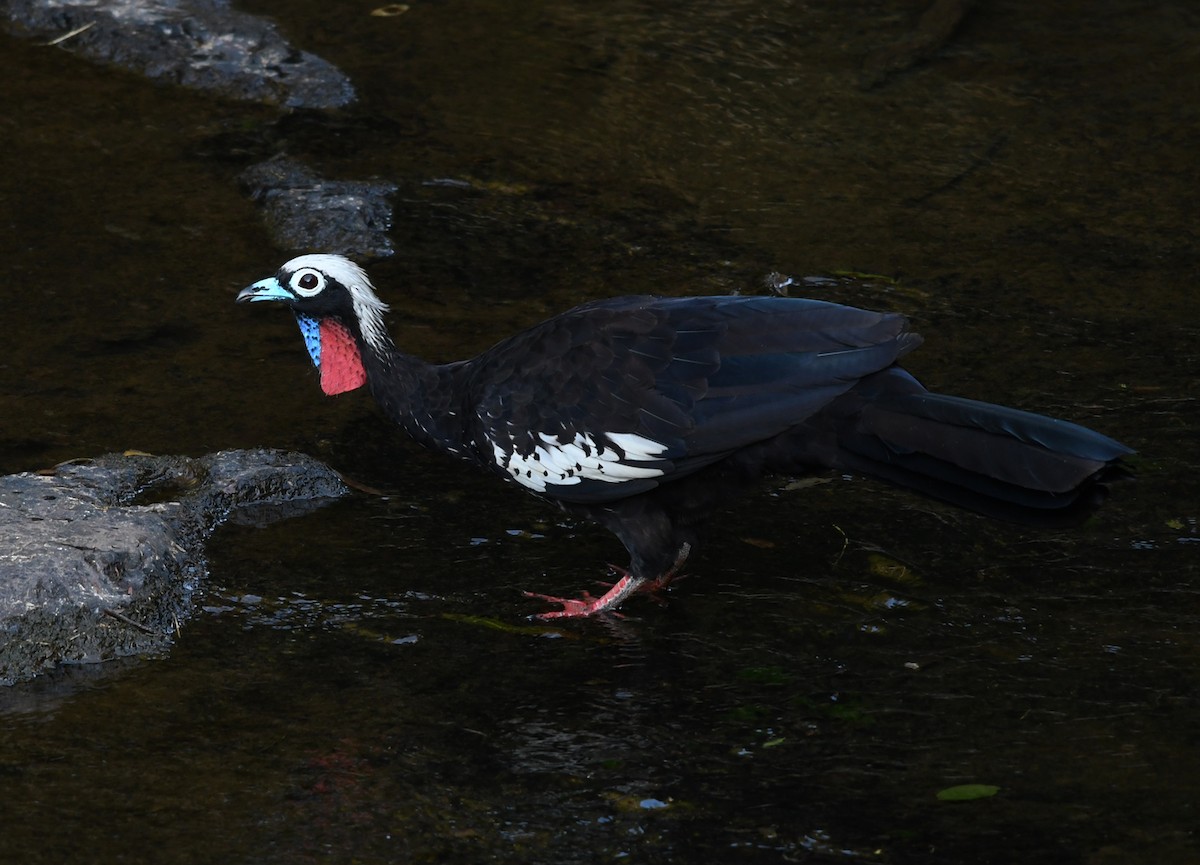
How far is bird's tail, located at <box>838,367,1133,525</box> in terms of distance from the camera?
13.2 ft

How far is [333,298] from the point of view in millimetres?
4996

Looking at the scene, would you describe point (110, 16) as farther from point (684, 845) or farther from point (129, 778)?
point (684, 845)

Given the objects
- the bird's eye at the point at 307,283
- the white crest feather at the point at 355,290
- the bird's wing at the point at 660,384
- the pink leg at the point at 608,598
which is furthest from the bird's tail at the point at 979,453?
the bird's eye at the point at 307,283

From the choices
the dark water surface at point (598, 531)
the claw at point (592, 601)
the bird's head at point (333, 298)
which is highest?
the bird's head at point (333, 298)

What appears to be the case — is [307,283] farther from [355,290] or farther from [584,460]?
[584,460]

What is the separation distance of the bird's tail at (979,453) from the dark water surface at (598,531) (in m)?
0.39

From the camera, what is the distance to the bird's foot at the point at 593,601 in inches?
180

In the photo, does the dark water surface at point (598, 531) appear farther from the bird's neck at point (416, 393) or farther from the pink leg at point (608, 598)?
the bird's neck at point (416, 393)

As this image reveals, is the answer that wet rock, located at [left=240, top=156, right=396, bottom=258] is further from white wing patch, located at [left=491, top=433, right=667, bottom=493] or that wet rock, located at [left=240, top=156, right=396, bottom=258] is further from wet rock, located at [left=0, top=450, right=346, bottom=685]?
white wing patch, located at [left=491, top=433, right=667, bottom=493]

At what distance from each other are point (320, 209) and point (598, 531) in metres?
2.39

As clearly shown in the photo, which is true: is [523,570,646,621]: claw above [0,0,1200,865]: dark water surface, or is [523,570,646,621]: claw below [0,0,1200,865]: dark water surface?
below

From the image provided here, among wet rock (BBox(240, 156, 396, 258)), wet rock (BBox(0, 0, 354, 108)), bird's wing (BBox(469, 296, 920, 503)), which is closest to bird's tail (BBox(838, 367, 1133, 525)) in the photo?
bird's wing (BBox(469, 296, 920, 503))

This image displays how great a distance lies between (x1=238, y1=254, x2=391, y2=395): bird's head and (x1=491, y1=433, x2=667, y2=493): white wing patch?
0.76m

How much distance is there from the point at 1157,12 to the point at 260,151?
16.4 feet
